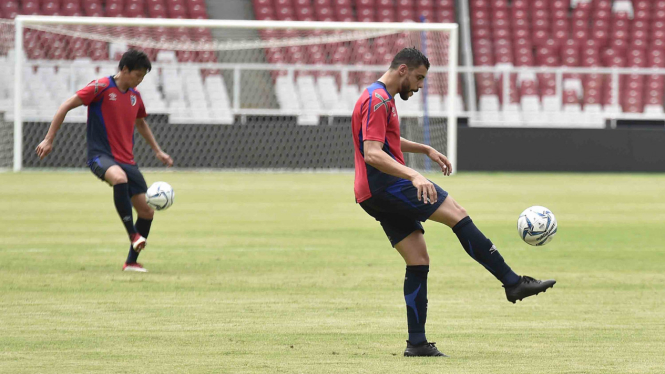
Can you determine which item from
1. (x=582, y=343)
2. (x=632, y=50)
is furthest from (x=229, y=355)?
(x=632, y=50)

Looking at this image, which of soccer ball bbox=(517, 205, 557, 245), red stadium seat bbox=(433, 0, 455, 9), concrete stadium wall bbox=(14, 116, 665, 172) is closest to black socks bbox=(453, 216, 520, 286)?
soccer ball bbox=(517, 205, 557, 245)

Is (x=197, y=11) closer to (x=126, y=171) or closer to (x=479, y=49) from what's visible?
(x=479, y=49)

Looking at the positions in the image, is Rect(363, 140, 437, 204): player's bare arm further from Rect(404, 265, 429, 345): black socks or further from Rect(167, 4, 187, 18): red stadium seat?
Rect(167, 4, 187, 18): red stadium seat

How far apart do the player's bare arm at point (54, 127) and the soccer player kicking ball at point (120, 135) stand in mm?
13

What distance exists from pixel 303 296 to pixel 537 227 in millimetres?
2148

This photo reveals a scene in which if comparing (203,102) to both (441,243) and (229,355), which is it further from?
(229,355)

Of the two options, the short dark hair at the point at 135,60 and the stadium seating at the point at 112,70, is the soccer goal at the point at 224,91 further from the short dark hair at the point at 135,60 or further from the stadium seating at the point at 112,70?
the short dark hair at the point at 135,60

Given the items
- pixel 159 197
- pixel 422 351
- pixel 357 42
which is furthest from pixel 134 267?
pixel 357 42

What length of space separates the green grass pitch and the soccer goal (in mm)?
8342

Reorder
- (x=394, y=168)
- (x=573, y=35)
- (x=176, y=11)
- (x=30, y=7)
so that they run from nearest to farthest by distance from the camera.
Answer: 1. (x=394, y=168)
2. (x=30, y=7)
3. (x=176, y=11)
4. (x=573, y=35)

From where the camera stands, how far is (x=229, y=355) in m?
5.46

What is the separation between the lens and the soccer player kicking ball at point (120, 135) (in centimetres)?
902

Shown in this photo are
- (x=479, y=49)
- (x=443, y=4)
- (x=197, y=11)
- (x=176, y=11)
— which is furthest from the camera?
(x=443, y=4)

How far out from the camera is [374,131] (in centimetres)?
539
